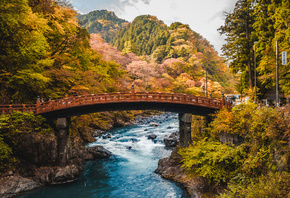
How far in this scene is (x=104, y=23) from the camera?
12950cm

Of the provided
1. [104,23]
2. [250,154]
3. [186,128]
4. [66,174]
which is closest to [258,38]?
[186,128]

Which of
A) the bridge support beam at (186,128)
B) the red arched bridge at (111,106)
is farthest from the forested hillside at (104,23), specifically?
the bridge support beam at (186,128)

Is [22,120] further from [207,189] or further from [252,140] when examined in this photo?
[252,140]

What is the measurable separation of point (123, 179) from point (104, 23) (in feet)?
419

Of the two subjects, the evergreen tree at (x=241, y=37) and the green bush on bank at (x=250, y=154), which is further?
the evergreen tree at (x=241, y=37)

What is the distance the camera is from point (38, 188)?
15.6 metres

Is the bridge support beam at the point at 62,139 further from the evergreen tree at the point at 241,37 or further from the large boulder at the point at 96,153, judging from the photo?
the evergreen tree at the point at 241,37

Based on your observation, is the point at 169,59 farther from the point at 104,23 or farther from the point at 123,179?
the point at 104,23

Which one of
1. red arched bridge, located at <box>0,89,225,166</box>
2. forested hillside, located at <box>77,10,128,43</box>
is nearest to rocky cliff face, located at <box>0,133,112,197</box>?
red arched bridge, located at <box>0,89,225,166</box>

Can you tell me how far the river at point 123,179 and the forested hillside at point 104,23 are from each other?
102269 millimetres

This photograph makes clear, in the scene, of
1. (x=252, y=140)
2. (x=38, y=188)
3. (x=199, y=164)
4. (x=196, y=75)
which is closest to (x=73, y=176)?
(x=38, y=188)

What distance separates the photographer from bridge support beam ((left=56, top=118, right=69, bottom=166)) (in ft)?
60.0

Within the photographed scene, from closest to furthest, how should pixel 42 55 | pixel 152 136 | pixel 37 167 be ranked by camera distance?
pixel 37 167 → pixel 42 55 → pixel 152 136

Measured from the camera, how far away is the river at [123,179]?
1544cm
